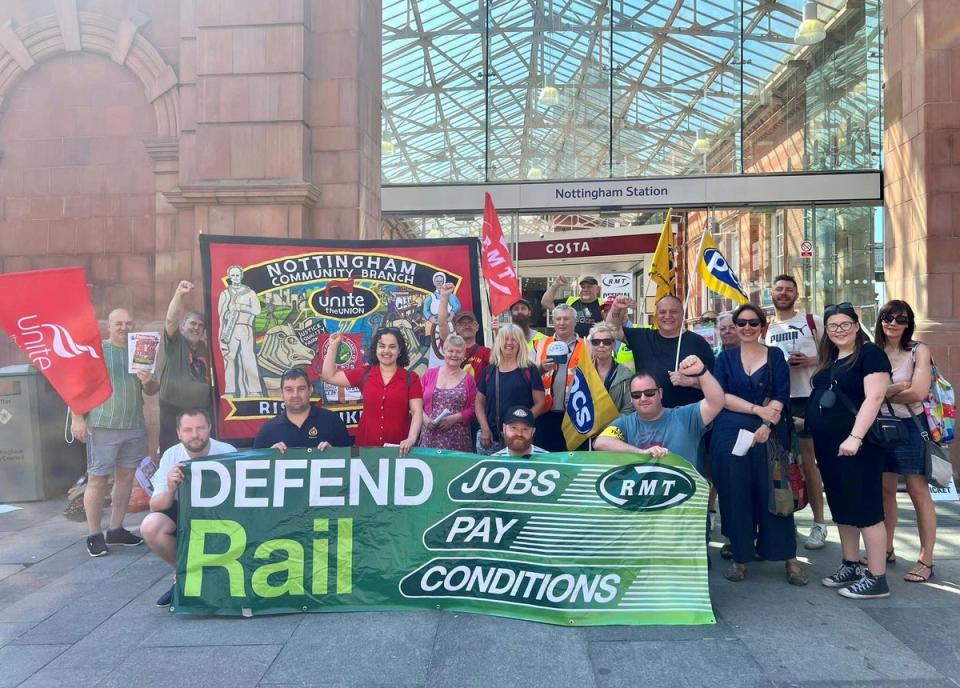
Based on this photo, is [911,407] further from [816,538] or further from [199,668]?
[199,668]

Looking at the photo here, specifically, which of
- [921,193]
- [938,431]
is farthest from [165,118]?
[921,193]

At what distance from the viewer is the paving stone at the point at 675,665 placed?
131 inches

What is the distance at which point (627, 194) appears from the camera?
12.4m

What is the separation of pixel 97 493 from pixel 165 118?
4764mm

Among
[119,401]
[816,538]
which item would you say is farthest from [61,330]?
[816,538]

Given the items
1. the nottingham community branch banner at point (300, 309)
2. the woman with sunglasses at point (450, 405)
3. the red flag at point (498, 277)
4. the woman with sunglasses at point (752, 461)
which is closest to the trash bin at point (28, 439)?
the nottingham community branch banner at point (300, 309)

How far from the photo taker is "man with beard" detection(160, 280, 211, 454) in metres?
5.69

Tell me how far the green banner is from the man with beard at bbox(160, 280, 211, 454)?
1615 millimetres

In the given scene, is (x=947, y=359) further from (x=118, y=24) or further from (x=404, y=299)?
(x=118, y=24)

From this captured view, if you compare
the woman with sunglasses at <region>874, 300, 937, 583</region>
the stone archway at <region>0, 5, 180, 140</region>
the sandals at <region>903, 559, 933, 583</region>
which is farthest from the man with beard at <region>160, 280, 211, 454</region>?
the sandals at <region>903, 559, 933, 583</region>

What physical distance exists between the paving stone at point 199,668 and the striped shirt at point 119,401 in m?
2.37

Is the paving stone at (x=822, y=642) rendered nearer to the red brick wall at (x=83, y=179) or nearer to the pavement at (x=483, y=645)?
the pavement at (x=483, y=645)

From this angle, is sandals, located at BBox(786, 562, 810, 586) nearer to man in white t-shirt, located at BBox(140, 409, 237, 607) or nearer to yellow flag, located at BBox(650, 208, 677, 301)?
yellow flag, located at BBox(650, 208, 677, 301)

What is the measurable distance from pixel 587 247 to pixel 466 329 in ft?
26.1
